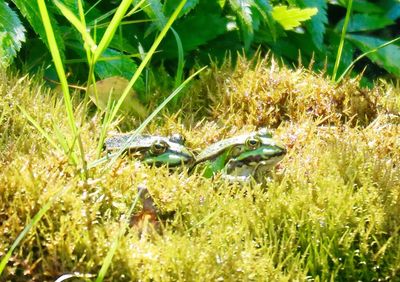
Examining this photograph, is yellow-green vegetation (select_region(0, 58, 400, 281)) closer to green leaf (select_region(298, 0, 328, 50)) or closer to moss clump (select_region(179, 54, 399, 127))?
moss clump (select_region(179, 54, 399, 127))

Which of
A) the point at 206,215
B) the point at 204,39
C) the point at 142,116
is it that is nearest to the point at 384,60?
the point at 204,39

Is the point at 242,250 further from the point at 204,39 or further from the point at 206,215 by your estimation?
the point at 204,39

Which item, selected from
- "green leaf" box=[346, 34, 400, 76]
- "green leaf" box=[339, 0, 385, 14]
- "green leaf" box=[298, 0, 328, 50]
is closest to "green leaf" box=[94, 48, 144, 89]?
"green leaf" box=[298, 0, 328, 50]

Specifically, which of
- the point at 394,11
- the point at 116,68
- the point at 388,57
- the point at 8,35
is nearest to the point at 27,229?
the point at 8,35

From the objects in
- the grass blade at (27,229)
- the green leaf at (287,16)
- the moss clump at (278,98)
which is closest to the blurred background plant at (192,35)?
the green leaf at (287,16)

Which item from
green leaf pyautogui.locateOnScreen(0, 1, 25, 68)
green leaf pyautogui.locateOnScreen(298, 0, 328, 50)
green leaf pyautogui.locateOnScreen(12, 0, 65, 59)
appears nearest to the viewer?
green leaf pyautogui.locateOnScreen(0, 1, 25, 68)

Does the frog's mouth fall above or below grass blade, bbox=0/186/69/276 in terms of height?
below

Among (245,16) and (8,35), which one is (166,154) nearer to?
(8,35)

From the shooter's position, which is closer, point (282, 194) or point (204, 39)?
point (282, 194)
